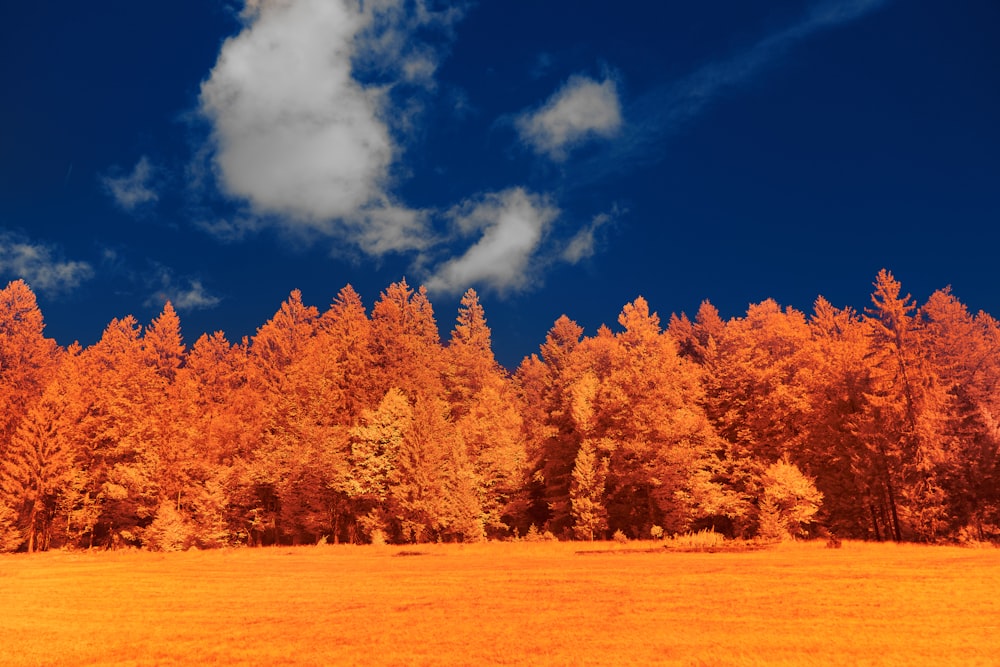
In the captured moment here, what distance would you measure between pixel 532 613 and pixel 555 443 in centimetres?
3861

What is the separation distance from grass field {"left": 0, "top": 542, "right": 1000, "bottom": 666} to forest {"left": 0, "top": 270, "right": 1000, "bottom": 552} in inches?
446

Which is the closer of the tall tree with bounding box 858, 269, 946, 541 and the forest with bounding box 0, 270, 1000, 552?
the tall tree with bounding box 858, 269, 946, 541

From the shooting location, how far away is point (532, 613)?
58.2ft

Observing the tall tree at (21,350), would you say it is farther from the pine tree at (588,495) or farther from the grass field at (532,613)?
the pine tree at (588,495)

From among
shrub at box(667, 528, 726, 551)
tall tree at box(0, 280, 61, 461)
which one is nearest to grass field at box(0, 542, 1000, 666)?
shrub at box(667, 528, 726, 551)

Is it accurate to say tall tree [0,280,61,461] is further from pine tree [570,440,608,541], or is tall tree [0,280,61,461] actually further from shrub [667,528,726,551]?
shrub [667,528,726,551]

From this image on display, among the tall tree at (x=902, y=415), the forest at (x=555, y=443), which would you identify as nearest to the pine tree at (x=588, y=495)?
the forest at (x=555, y=443)

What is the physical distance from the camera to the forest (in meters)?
42.5

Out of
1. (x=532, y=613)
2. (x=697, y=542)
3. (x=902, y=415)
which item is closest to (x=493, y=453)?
(x=697, y=542)

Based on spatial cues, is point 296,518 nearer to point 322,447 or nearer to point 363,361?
point 322,447

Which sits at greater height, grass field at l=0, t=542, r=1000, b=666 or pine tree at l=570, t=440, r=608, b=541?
pine tree at l=570, t=440, r=608, b=541

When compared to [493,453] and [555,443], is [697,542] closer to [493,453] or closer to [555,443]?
[555,443]

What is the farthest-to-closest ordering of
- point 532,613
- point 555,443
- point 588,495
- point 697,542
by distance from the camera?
point 555,443 < point 588,495 < point 697,542 < point 532,613

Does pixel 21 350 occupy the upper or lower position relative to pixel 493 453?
upper
